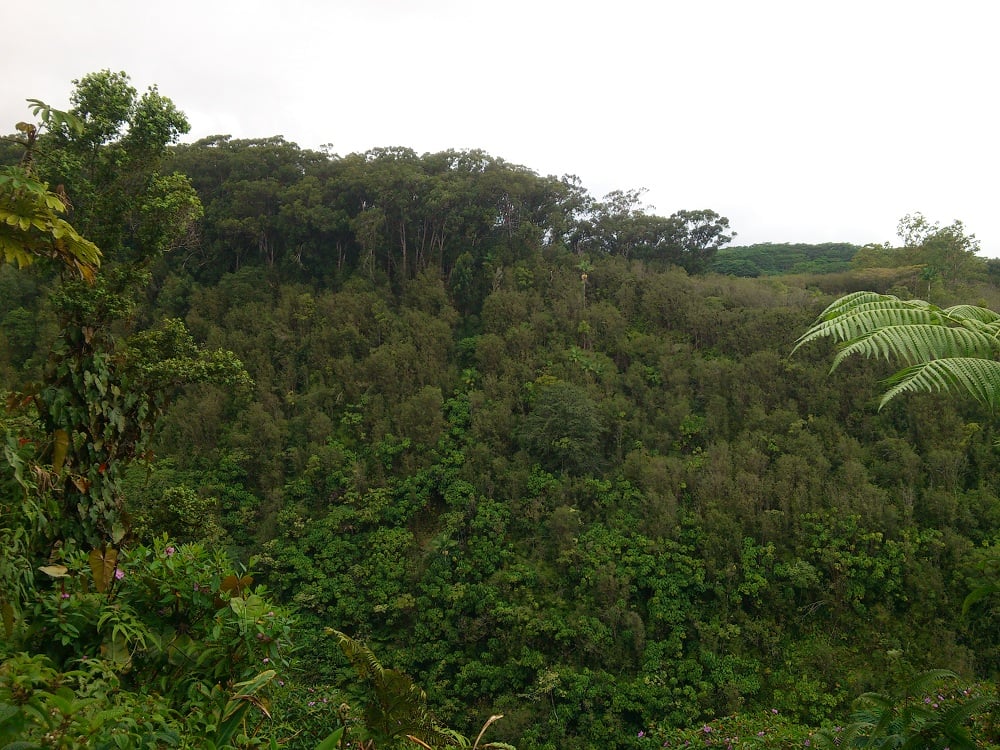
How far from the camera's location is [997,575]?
22.6ft

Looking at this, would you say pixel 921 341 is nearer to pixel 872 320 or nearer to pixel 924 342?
pixel 924 342

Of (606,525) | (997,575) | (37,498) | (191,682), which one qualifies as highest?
(37,498)

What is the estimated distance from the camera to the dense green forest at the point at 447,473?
2.10 m

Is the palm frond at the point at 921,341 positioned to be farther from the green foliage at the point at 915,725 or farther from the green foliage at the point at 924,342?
the green foliage at the point at 915,725

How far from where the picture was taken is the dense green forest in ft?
6.88

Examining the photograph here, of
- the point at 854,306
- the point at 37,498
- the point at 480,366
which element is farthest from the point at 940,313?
the point at 480,366

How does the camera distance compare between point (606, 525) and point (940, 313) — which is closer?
point (940, 313)

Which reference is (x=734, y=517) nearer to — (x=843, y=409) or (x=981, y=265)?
(x=843, y=409)

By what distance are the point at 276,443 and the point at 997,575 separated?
40.7 feet

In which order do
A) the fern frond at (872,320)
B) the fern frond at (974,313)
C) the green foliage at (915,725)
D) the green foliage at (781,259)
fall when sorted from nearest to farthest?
the green foliage at (915,725), the fern frond at (872,320), the fern frond at (974,313), the green foliage at (781,259)

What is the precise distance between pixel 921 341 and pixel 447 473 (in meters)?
9.59

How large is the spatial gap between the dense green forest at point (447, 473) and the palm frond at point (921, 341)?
2.98ft

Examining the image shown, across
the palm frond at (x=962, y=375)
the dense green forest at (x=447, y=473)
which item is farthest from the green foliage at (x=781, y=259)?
the palm frond at (x=962, y=375)

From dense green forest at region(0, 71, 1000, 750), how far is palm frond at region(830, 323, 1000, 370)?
91 cm
